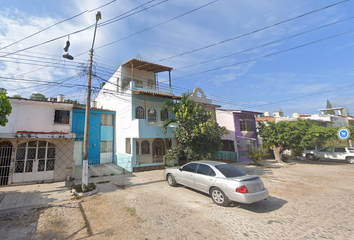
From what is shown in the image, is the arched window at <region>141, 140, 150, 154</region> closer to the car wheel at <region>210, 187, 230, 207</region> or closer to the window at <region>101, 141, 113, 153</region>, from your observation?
the window at <region>101, 141, 113, 153</region>

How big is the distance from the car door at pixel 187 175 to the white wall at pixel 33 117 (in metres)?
7.98

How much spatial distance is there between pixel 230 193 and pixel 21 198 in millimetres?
8960

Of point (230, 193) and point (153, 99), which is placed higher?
point (153, 99)

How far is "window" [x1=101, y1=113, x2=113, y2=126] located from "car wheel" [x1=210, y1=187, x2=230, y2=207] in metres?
14.0

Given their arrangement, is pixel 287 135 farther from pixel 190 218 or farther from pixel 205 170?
pixel 190 218

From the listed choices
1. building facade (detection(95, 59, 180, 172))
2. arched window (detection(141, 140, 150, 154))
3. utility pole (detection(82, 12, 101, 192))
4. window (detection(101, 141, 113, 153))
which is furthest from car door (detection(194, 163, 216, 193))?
window (detection(101, 141, 113, 153))

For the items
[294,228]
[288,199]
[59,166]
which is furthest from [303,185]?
[59,166]

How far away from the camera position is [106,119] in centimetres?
1714

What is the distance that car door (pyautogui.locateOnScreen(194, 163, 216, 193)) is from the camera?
655 cm

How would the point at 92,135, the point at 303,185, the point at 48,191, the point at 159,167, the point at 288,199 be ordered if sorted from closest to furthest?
the point at 288,199 < the point at 48,191 < the point at 303,185 < the point at 159,167 < the point at 92,135

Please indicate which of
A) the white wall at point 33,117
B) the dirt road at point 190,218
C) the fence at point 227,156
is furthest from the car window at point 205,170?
the fence at point 227,156

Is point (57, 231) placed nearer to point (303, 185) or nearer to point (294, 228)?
point (294, 228)

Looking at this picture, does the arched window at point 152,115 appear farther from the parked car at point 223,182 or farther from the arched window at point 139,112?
the parked car at point 223,182

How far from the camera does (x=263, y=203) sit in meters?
6.39
